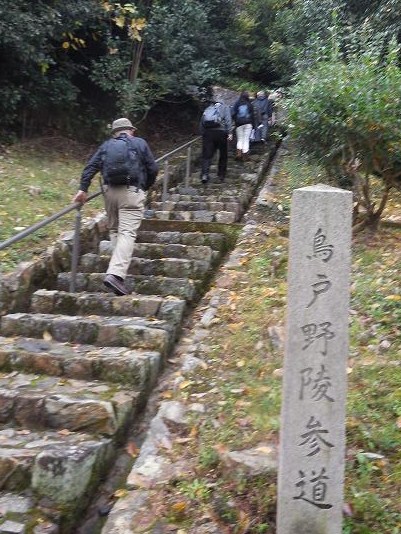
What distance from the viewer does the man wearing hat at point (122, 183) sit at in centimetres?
526

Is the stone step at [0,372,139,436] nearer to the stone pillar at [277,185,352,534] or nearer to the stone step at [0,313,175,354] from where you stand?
the stone step at [0,313,175,354]

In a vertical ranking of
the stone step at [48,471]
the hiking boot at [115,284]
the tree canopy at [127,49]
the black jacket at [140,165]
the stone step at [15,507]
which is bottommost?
the stone step at [15,507]

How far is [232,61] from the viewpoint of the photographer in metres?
14.0

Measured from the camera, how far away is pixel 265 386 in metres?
4.00

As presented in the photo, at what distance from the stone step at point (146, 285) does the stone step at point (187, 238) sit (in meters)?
1.08

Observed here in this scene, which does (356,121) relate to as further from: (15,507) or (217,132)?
(15,507)

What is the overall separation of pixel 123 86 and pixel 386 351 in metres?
8.32

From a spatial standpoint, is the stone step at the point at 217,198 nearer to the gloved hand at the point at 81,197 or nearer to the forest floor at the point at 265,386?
the forest floor at the point at 265,386

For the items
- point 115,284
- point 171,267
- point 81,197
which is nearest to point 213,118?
point 171,267

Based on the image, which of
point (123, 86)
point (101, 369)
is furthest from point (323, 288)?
point (123, 86)

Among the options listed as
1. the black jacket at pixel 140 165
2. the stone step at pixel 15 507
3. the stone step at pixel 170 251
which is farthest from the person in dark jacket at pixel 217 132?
the stone step at pixel 15 507

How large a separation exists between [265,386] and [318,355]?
1341 millimetres

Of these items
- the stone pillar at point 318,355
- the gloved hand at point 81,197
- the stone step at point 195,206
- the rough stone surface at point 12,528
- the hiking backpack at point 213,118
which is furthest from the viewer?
the hiking backpack at point 213,118

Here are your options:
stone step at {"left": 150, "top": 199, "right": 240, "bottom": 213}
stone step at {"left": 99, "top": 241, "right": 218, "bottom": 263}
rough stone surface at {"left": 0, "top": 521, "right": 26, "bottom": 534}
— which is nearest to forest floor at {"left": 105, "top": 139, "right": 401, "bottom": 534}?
stone step at {"left": 99, "top": 241, "right": 218, "bottom": 263}
